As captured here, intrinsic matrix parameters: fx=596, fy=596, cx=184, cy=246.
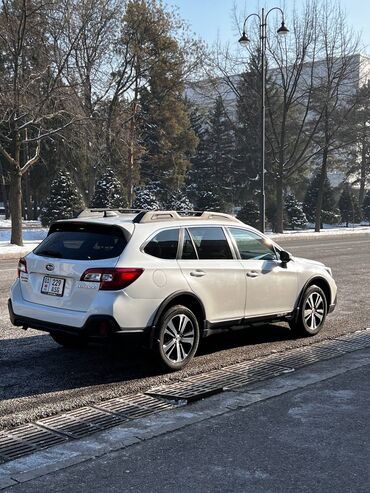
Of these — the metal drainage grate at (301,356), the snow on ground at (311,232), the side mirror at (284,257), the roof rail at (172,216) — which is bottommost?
the metal drainage grate at (301,356)

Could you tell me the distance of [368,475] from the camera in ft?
12.2

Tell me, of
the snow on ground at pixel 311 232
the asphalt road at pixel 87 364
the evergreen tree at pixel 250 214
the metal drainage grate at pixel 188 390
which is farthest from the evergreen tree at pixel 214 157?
the metal drainage grate at pixel 188 390

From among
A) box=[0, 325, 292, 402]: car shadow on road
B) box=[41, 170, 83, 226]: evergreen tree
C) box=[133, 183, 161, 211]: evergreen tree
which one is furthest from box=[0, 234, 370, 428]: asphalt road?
box=[133, 183, 161, 211]: evergreen tree

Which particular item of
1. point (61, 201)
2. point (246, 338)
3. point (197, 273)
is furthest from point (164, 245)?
point (61, 201)

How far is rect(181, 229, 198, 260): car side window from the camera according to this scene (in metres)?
6.33

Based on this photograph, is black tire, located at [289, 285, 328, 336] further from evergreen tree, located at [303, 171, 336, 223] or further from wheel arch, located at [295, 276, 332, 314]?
evergreen tree, located at [303, 171, 336, 223]

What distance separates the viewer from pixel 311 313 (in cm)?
789

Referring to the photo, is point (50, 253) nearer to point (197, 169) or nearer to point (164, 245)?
point (164, 245)

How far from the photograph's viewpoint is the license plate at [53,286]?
587 cm

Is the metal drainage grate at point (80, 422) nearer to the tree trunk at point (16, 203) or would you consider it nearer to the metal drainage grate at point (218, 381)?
the metal drainage grate at point (218, 381)

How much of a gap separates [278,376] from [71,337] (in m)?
2.11

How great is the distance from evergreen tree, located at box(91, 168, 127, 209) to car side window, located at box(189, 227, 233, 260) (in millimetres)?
31572

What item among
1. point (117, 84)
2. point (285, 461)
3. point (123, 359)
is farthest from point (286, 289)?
point (117, 84)

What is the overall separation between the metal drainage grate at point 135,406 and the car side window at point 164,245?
57.3 inches
